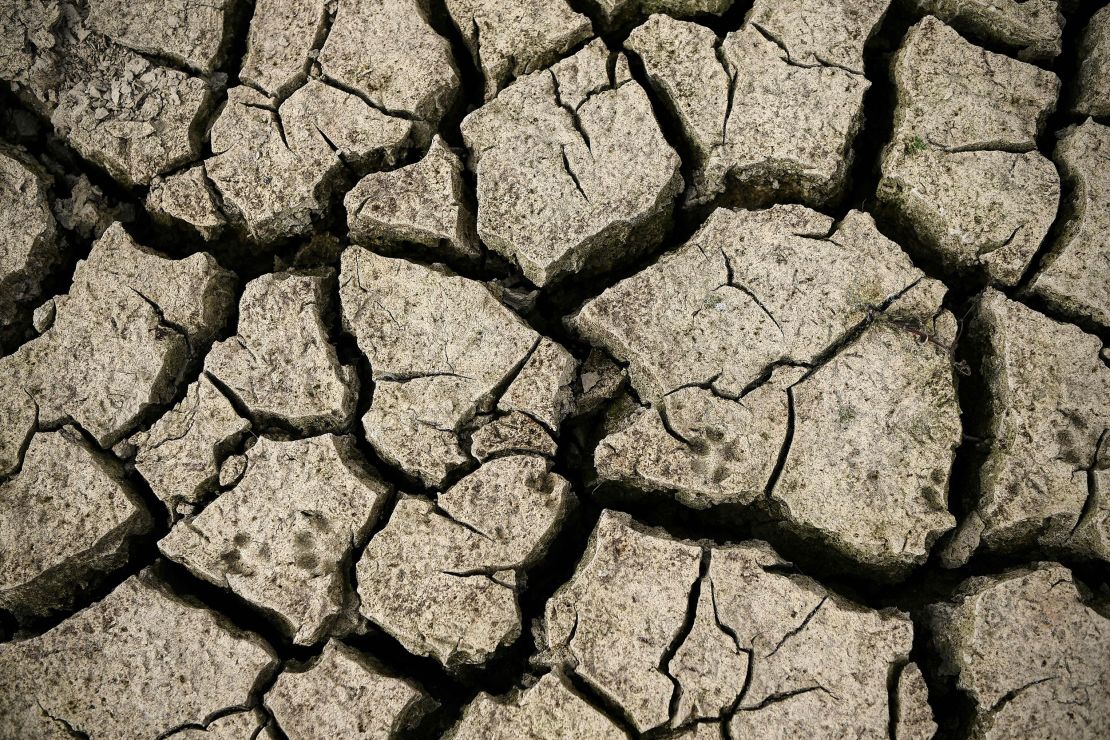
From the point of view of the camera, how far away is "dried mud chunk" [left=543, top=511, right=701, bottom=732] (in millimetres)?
1644

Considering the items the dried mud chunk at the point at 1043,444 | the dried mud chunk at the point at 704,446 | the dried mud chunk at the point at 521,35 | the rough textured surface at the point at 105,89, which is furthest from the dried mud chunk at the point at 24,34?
the dried mud chunk at the point at 1043,444

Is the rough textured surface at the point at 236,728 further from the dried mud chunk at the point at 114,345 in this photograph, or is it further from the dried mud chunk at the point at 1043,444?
the dried mud chunk at the point at 1043,444

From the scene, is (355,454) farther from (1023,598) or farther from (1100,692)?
(1100,692)

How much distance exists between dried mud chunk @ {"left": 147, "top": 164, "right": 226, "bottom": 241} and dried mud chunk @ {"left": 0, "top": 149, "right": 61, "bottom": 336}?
0.99 feet

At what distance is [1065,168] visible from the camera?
1.87 metres

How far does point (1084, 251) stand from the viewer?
70.3 inches

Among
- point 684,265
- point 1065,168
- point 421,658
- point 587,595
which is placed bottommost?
point 421,658

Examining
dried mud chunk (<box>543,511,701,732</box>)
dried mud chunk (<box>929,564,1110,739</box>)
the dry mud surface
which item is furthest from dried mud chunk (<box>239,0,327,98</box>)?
dried mud chunk (<box>929,564,1110,739</box>)

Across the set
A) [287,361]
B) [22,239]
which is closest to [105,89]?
[22,239]

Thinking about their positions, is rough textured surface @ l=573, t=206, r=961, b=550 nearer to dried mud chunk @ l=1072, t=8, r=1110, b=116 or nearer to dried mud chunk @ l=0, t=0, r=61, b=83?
dried mud chunk @ l=1072, t=8, r=1110, b=116

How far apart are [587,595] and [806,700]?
52cm

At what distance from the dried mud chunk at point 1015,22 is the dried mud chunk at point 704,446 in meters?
1.10


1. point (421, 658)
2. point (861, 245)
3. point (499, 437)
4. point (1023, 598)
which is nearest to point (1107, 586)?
point (1023, 598)

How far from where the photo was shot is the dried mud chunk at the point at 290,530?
1761 mm
